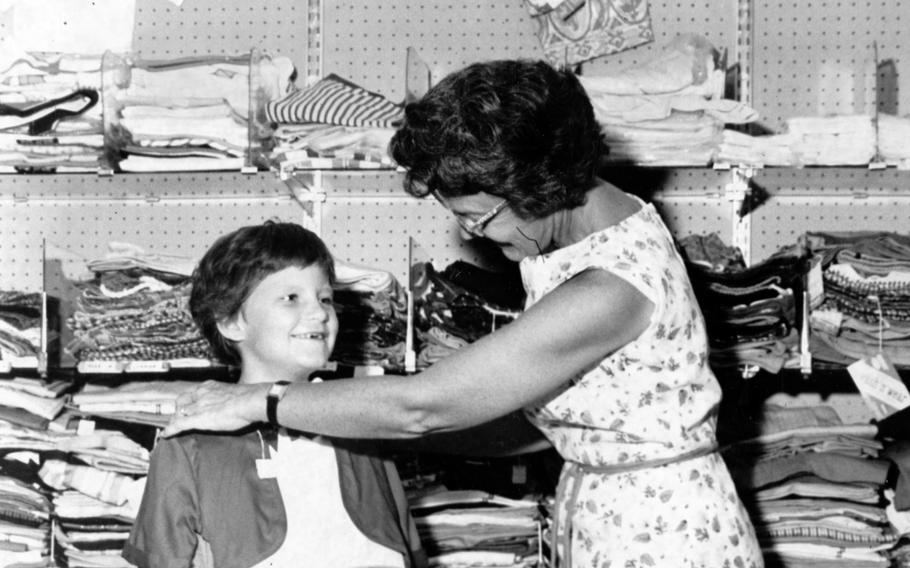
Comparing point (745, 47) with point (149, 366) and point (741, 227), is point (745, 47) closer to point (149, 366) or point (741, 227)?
point (741, 227)

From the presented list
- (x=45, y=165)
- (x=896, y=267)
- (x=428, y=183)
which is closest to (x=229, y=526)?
(x=428, y=183)

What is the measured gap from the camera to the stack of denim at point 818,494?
2.59m

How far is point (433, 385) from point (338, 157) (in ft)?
3.86

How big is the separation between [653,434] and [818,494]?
117cm

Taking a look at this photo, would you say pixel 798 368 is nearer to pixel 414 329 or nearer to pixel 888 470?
pixel 888 470

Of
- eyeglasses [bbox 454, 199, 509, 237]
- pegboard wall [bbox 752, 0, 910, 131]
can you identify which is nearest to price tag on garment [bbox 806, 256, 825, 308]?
pegboard wall [bbox 752, 0, 910, 131]

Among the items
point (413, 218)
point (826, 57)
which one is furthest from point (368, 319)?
point (826, 57)

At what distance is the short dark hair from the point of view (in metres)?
2.04

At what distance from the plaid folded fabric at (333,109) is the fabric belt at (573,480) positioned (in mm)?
1165

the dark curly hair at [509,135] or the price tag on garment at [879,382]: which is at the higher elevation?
the dark curly hair at [509,135]

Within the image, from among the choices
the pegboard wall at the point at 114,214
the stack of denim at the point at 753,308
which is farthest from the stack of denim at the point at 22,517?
the stack of denim at the point at 753,308

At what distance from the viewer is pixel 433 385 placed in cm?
155

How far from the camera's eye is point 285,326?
78.0 inches

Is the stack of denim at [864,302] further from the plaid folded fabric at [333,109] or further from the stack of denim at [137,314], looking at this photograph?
the stack of denim at [137,314]
